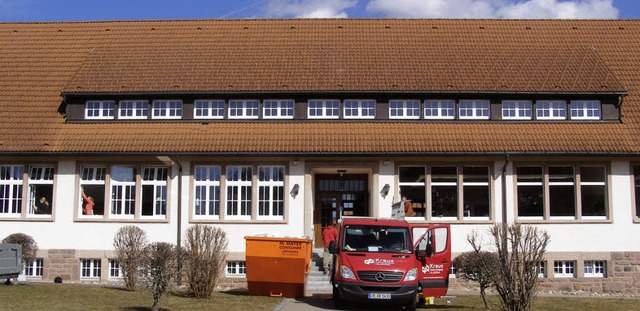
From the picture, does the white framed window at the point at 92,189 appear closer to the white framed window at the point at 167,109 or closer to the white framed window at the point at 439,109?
the white framed window at the point at 167,109

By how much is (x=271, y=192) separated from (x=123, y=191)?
4679 millimetres

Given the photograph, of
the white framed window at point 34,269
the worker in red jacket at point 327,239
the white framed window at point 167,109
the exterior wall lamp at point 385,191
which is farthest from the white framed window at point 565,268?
the white framed window at point 34,269

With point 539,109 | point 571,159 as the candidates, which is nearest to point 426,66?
point 539,109

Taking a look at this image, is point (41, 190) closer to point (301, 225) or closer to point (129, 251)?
point (129, 251)

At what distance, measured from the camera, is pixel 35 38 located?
2892 cm

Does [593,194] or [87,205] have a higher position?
[593,194]

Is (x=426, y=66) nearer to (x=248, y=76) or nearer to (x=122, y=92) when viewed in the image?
(x=248, y=76)

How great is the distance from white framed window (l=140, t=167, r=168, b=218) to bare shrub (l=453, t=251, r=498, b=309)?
32.7ft

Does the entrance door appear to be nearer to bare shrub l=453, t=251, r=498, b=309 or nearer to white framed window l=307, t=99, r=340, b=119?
white framed window l=307, t=99, r=340, b=119

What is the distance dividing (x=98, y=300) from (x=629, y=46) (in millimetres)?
20899

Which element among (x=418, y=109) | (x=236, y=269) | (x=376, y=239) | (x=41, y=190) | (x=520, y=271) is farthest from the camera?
(x=418, y=109)

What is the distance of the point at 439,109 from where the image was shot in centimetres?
2469

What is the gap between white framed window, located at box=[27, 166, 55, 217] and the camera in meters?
24.0

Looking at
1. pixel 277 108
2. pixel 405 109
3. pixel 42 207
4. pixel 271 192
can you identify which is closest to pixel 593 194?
pixel 405 109
